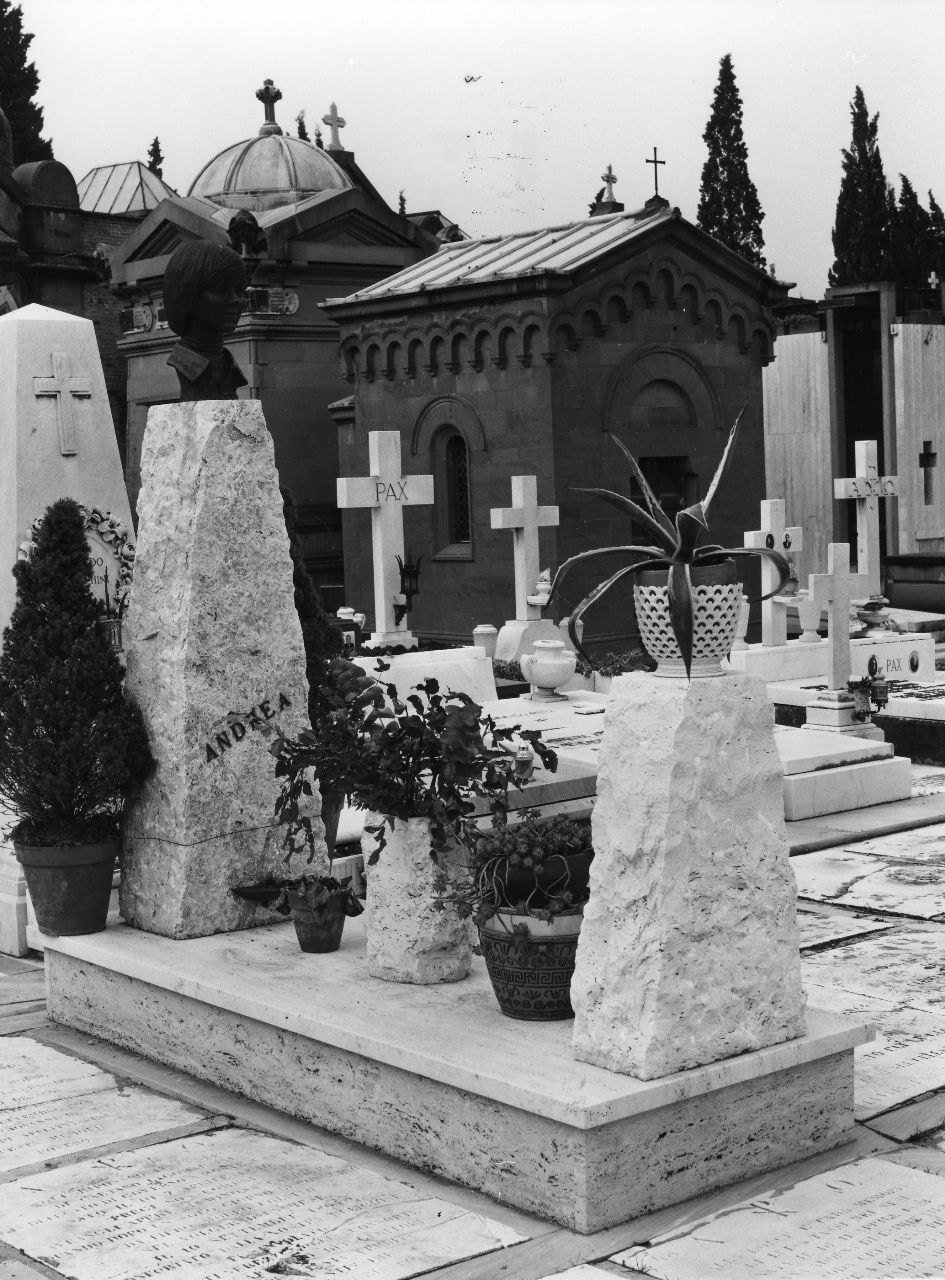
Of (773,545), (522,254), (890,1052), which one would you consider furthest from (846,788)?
(522,254)

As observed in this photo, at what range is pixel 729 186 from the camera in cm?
3325

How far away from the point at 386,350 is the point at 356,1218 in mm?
15674

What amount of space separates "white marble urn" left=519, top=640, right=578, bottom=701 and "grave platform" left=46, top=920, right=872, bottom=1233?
21.6 feet

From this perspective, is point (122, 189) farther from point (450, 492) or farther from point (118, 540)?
point (118, 540)

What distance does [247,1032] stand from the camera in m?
5.34

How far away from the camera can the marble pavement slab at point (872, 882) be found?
8.05 metres

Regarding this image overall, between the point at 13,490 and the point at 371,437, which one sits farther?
the point at 371,437

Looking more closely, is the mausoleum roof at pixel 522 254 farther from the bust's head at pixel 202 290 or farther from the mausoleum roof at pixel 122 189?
the mausoleum roof at pixel 122 189

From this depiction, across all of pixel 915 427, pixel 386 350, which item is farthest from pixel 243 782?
pixel 915 427

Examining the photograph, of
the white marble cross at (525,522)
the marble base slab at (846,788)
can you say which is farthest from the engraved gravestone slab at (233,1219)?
the white marble cross at (525,522)

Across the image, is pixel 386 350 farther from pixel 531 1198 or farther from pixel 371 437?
pixel 531 1198

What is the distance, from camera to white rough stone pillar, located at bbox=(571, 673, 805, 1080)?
440 centimetres

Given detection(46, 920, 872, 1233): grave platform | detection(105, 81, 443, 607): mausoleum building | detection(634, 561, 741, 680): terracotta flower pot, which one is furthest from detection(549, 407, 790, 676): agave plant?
detection(105, 81, 443, 607): mausoleum building

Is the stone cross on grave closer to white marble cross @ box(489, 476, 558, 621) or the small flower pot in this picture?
white marble cross @ box(489, 476, 558, 621)
